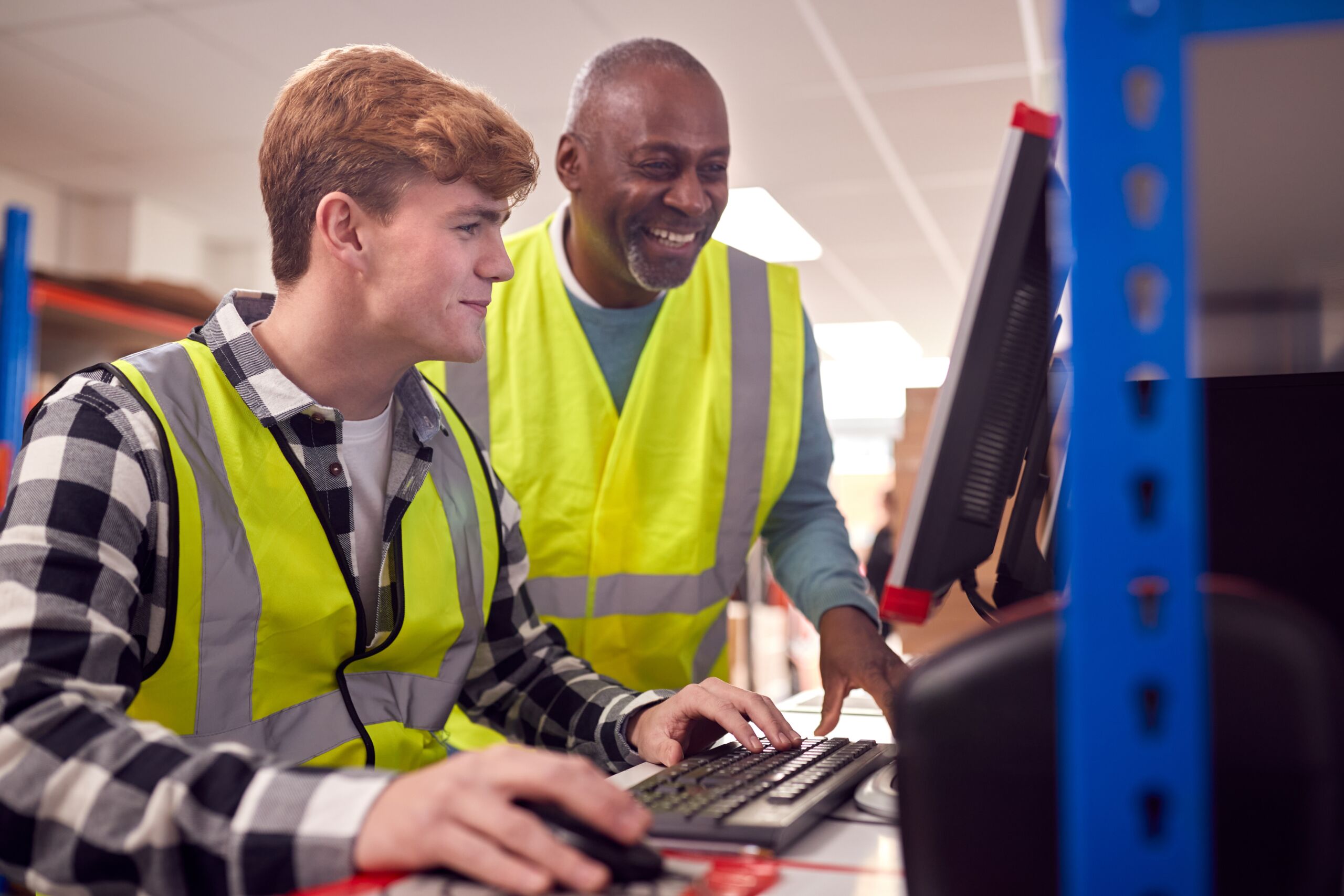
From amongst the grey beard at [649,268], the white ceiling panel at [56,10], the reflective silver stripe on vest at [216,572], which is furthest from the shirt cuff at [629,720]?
the white ceiling panel at [56,10]

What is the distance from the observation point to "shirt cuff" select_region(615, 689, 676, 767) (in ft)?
3.23

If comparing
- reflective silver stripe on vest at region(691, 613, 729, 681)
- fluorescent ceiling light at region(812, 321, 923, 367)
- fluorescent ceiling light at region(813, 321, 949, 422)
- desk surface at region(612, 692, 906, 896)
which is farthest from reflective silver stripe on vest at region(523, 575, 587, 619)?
fluorescent ceiling light at region(812, 321, 923, 367)

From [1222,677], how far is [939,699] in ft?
0.36

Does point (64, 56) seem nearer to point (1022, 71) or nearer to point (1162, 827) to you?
point (1022, 71)

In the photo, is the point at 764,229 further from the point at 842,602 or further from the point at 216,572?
the point at 216,572

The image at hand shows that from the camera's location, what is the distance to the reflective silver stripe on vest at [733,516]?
148cm

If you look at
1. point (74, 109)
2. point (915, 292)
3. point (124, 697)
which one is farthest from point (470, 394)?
point (915, 292)

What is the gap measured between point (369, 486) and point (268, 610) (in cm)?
19

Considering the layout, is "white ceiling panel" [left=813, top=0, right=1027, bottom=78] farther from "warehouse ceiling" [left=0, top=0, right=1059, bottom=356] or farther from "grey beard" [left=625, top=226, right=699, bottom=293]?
"grey beard" [left=625, top=226, right=699, bottom=293]

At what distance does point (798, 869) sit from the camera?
593 mm

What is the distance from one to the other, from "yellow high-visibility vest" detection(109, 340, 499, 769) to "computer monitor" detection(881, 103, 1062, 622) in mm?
528

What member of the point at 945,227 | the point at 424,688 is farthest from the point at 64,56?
the point at 945,227

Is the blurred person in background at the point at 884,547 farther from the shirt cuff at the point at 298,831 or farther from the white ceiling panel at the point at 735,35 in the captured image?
the shirt cuff at the point at 298,831

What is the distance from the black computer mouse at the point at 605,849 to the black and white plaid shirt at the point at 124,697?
4.0 inches
